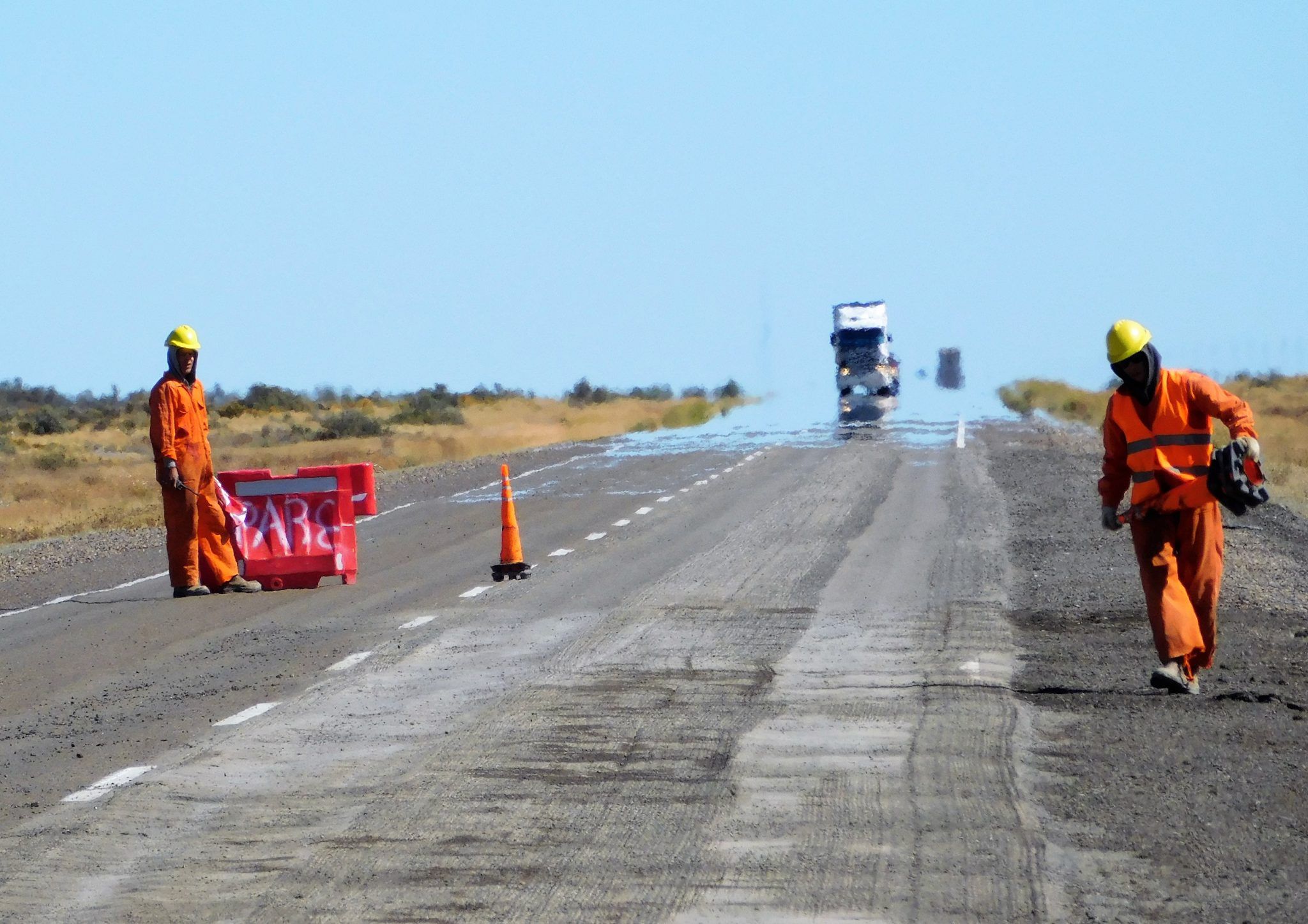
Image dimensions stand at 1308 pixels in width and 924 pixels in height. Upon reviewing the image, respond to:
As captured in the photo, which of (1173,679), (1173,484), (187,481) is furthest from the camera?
(187,481)

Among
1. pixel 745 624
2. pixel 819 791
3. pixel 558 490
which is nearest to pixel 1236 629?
pixel 745 624

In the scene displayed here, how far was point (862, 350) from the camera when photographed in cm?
6512

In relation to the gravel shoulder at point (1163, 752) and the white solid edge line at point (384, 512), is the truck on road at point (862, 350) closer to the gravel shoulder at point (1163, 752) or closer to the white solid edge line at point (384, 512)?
the white solid edge line at point (384, 512)

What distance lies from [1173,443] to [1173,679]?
1263 millimetres

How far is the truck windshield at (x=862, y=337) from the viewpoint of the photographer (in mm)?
64562

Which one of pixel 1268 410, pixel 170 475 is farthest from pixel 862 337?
pixel 170 475

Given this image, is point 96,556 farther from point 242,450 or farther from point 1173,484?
point 242,450

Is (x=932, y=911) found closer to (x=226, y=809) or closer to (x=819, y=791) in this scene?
(x=819, y=791)

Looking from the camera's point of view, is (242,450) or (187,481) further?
(242,450)

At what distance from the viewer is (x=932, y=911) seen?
18.7ft

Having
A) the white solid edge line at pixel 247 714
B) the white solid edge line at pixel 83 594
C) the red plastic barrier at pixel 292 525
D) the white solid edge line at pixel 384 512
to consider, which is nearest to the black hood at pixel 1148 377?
the white solid edge line at pixel 247 714

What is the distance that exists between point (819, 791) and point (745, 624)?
517 cm

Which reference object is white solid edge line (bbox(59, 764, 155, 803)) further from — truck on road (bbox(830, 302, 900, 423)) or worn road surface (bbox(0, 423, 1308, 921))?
truck on road (bbox(830, 302, 900, 423))

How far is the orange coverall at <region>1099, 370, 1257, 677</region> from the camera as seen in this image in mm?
9148
